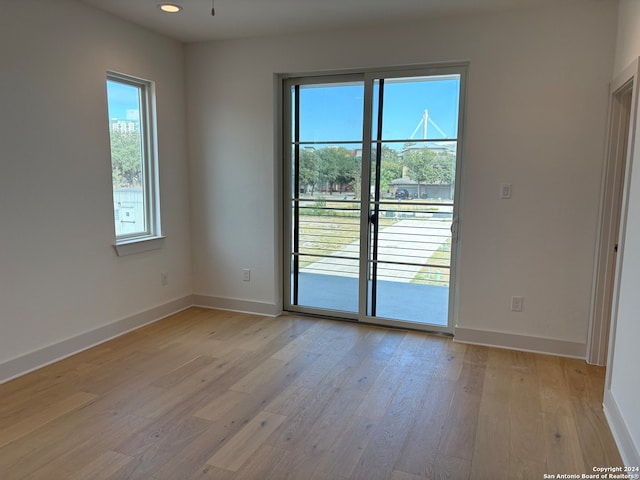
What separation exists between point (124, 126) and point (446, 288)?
3.07 metres

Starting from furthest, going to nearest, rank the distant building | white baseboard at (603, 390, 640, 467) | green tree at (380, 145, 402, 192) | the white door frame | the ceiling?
green tree at (380, 145, 402, 192) < the distant building < the ceiling < the white door frame < white baseboard at (603, 390, 640, 467)

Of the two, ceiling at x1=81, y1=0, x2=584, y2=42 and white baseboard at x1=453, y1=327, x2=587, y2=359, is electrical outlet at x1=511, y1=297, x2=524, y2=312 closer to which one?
white baseboard at x1=453, y1=327, x2=587, y2=359

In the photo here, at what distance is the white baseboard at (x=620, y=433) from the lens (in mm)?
2027

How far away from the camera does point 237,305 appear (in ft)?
14.7

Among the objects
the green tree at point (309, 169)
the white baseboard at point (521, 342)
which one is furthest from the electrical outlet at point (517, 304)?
the green tree at point (309, 169)

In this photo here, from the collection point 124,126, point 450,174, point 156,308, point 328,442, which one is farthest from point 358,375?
point 124,126

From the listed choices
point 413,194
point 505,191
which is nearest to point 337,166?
point 413,194

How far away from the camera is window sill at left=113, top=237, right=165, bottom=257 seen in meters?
3.74

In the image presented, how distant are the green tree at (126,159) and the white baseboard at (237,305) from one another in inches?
52.7

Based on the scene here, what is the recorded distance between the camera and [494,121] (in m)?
3.42

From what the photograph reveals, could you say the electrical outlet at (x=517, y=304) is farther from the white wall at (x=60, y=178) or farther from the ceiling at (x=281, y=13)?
the white wall at (x=60, y=178)

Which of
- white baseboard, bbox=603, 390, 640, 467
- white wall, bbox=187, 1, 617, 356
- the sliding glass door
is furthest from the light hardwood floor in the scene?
the sliding glass door

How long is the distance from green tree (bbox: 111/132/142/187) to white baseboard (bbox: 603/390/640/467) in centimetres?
380

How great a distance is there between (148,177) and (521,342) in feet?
11.4
